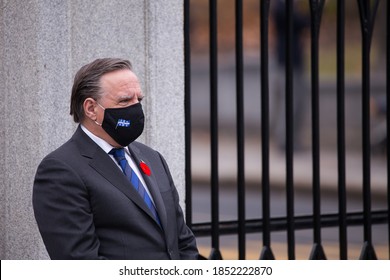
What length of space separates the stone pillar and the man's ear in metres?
1.55

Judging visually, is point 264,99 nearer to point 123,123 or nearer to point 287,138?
point 287,138

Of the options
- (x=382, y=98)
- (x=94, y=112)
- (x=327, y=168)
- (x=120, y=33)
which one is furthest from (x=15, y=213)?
(x=327, y=168)

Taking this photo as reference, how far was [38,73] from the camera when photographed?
5297 mm

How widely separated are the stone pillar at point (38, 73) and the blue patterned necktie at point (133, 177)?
60.3 inches

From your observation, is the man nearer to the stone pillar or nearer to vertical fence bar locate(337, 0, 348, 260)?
the stone pillar

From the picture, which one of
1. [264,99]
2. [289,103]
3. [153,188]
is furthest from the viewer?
[289,103]

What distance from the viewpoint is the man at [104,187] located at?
358 centimetres

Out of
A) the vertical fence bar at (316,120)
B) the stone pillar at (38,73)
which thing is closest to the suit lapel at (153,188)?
the stone pillar at (38,73)

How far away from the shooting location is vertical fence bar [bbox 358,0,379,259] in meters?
6.99

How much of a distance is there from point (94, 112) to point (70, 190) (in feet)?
1.19

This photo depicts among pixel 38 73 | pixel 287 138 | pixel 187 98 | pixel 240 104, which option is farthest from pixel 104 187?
pixel 287 138

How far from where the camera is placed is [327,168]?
81.1 ft

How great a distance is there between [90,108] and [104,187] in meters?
0.34

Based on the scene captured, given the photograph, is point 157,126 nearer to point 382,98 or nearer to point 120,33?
point 120,33
